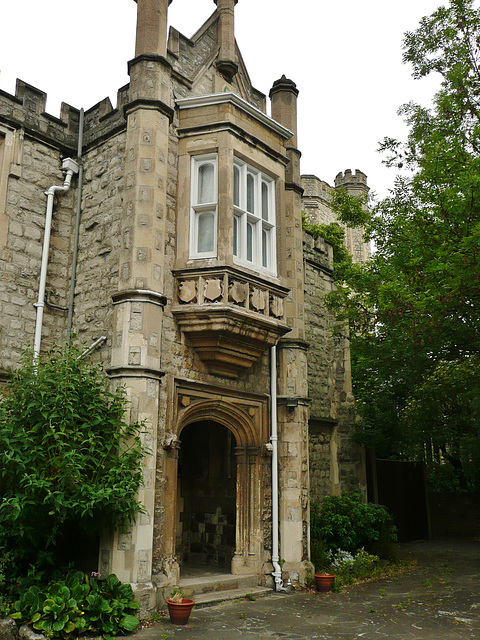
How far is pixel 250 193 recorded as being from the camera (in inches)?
404

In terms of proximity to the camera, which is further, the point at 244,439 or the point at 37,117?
the point at 244,439

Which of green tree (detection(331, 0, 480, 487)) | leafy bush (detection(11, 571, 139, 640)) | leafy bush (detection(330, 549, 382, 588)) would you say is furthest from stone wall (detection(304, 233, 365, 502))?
leafy bush (detection(11, 571, 139, 640))

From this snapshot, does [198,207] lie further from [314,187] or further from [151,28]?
[314,187]

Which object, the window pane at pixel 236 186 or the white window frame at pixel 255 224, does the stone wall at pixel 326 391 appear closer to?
the white window frame at pixel 255 224

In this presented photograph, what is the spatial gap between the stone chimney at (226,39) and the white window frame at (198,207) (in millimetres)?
2397

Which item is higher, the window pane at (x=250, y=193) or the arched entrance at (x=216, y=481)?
the window pane at (x=250, y=193)

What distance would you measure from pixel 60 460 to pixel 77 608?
1.59m

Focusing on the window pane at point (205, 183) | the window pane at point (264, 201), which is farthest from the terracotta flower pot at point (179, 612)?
the window pane at point (264, 201)

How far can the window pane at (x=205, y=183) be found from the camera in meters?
9.60

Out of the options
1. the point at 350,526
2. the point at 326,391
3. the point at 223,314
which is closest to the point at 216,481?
the point at 350,526

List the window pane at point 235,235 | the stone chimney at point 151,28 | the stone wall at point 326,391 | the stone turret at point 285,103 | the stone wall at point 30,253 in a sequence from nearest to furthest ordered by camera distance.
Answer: the stone wall at point 30,253
the stone chimney at point 151,28
the window pane at point 235,235
the stone turret at point 285,103
the stone wall at point 326,391

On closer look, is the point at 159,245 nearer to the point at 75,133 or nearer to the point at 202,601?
the point at 75,133

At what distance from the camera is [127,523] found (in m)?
7.44

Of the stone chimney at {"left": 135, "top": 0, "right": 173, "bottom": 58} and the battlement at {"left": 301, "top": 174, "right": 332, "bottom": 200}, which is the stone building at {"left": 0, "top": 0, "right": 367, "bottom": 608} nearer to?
the stone chimney at {"left": 135, "top": 0, "right": 173, "bottom": 58}
